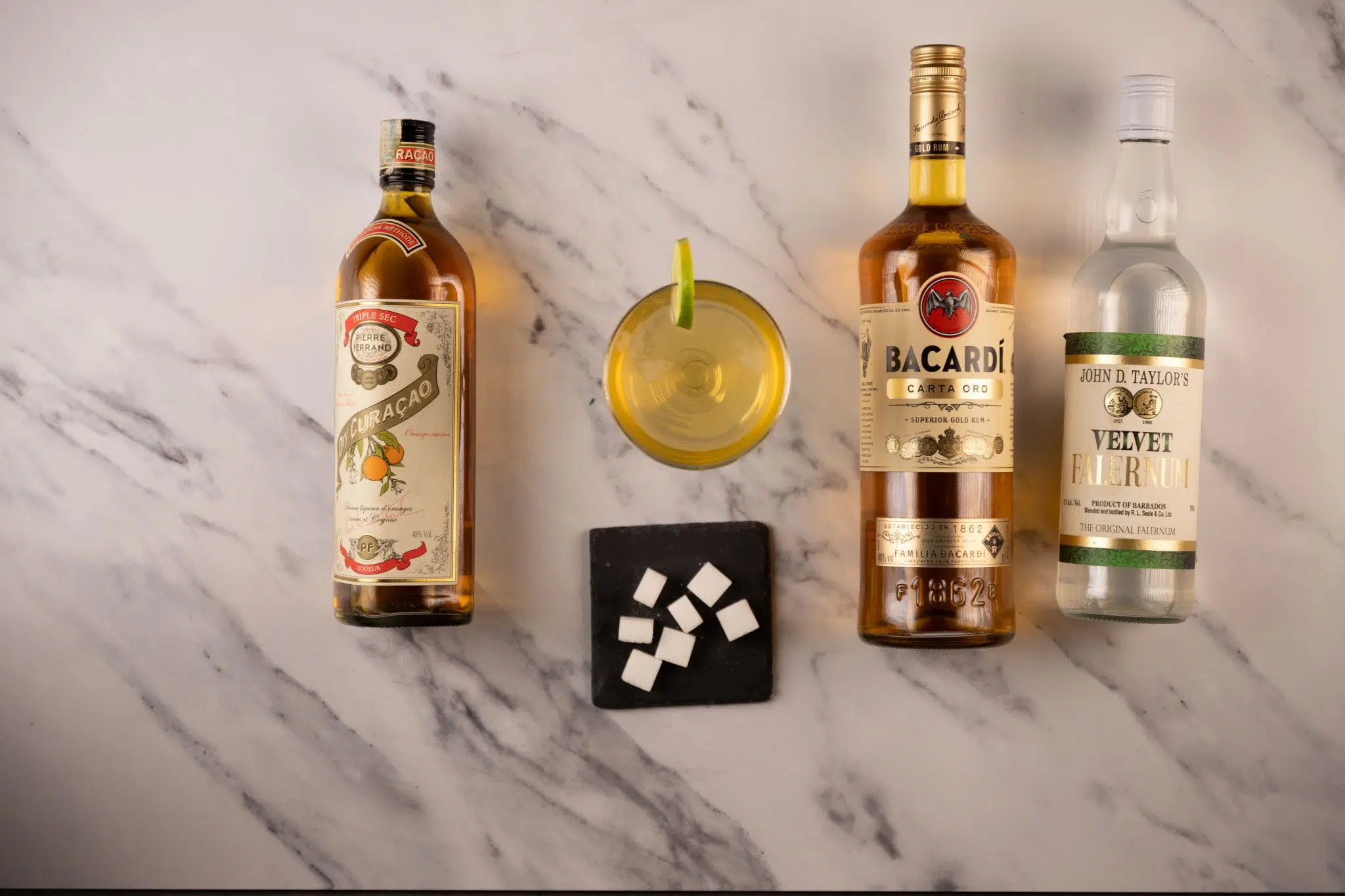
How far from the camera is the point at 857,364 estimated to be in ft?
3.11

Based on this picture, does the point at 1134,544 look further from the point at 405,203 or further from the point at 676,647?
the point at 405,203

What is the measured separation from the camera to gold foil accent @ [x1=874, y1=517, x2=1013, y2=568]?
84 centimetres

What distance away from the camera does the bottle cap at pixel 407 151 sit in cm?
86

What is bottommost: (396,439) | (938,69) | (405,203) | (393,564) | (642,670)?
(642,670)

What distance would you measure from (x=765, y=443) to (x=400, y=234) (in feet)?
1.27

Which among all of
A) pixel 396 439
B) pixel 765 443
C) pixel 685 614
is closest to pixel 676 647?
pixel 685 614

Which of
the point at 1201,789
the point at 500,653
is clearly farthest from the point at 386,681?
the point at 1201,789

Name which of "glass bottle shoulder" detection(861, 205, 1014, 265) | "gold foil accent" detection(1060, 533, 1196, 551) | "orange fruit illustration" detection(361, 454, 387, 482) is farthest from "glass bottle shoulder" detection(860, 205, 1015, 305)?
"orange fruit illustration" detection(361, 454, 387, 482)

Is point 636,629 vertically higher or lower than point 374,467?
lower

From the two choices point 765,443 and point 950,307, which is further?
point 765,443

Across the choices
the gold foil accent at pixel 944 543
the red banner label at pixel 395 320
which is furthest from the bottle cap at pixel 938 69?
the red banner label at pixel 395 320

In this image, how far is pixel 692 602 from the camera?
3.09 ft

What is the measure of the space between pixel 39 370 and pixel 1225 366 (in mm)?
1155

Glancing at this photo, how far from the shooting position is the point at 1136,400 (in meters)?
0.84
